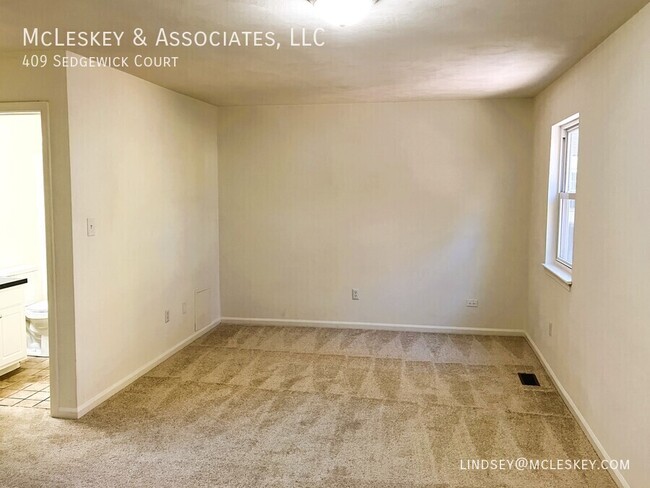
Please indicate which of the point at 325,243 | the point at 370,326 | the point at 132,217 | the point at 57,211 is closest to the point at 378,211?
the point at 325,243

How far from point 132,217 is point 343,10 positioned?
238 cm

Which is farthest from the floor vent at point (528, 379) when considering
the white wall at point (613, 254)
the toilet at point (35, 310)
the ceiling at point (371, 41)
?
the toilet at point (35, 310)

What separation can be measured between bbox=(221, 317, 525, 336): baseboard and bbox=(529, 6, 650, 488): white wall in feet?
4.67

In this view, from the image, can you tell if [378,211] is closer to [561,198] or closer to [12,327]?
[561,198]

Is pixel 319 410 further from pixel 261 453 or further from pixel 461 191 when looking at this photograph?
pixel 461 191

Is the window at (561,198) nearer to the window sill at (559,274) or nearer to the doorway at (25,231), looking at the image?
the window sill at (559,274)

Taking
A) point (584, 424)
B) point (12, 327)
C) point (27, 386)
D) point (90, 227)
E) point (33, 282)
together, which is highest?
point (90, 227)

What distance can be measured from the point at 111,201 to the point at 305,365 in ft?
6.60

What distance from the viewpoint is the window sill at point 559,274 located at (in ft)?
11.8

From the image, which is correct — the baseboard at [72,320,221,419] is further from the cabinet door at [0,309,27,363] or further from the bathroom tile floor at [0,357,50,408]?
the cabinet door at [0,309,27,363]

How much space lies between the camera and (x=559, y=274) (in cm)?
388

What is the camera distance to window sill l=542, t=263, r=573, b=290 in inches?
142

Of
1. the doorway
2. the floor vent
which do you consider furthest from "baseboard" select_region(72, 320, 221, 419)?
the floor vent

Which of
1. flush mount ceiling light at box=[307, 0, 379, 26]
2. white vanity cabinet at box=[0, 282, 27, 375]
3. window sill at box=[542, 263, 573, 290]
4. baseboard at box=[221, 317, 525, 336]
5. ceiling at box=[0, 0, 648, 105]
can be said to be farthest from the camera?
baseboard at box=[221, 317, 525, 336]
